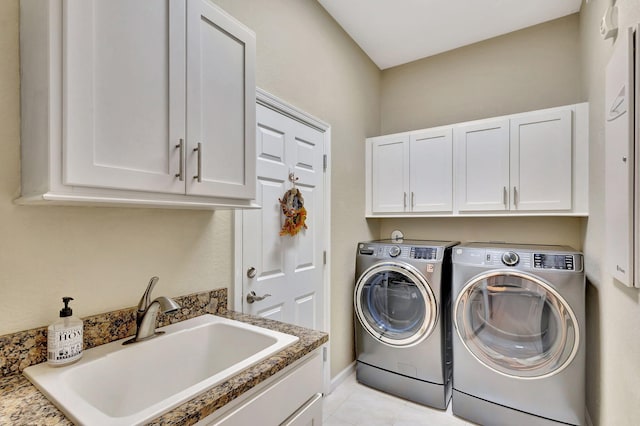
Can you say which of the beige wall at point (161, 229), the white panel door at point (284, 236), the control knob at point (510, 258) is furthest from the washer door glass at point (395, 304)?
the control knob at point (510, 258)

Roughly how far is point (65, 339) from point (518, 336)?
7.72 feet

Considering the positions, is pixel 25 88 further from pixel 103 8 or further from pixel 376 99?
pixel 376 99

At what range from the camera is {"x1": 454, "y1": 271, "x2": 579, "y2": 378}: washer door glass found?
188 centimetres

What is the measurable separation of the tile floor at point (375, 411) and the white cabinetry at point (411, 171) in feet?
4.90

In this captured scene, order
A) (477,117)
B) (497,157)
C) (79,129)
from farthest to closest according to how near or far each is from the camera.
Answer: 1. (477,117)
2. (497,157)
3. (79,129)

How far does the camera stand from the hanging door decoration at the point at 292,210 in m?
1.97

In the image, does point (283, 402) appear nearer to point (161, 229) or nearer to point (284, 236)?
point (161, 229)

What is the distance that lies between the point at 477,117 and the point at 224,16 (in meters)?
2.43

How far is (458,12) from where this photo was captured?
2.44m

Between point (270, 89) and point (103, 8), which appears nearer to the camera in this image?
point (103, 8)

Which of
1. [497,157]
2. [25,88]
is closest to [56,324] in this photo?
[25,88]

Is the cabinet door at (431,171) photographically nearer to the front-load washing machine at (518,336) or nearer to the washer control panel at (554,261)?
the front-load washing machine at (518,336)

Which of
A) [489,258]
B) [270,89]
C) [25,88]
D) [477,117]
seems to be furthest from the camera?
[477,117]

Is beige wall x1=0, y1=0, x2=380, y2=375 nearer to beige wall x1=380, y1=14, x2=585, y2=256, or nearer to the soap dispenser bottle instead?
the soap dispenser bottle
